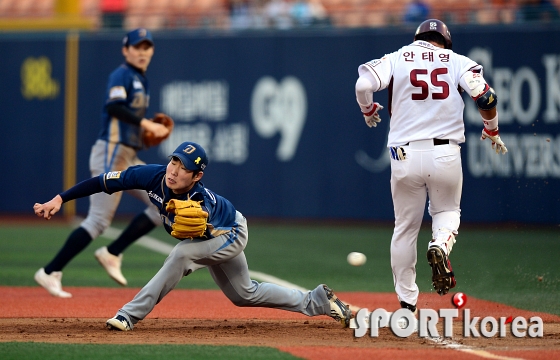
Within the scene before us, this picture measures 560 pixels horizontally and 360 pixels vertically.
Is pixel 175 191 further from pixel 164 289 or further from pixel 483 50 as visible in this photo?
pixel 483 50

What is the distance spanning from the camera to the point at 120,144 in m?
8.47

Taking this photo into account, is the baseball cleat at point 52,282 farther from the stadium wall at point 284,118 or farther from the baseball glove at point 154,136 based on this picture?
the stadium wall at point 284,118

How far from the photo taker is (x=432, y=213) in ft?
21.0

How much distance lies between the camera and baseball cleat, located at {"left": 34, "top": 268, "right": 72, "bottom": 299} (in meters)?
7.75

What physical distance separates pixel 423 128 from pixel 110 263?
3621mm

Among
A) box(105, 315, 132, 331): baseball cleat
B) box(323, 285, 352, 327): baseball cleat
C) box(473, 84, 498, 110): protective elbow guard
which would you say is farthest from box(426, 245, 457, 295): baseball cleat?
box(105, 315, 132, 331): baseball cleat

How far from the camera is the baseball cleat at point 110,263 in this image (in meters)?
8.30

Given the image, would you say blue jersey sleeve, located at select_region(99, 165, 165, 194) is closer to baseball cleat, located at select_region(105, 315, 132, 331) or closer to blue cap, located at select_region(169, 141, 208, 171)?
blue cap, located at select_region(169, 141, 208, 171)

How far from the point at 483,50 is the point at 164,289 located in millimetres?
10373

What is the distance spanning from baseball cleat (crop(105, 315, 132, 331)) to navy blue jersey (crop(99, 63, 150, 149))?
3.05 meters

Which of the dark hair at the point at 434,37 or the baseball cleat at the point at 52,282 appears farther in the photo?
the baseball cleat at the point at 52,282

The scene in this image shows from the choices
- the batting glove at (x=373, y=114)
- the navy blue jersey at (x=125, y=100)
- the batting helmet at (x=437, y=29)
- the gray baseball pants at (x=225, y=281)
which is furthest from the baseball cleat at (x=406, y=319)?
the navy blue jersey at (x=125, y=100)

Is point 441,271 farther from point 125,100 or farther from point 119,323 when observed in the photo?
point 125,100

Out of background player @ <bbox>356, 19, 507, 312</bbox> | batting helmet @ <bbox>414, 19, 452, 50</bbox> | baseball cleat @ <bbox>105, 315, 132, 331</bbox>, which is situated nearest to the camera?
baseball cleat @ <bbox>105, 315, 132, 331</bbox>
